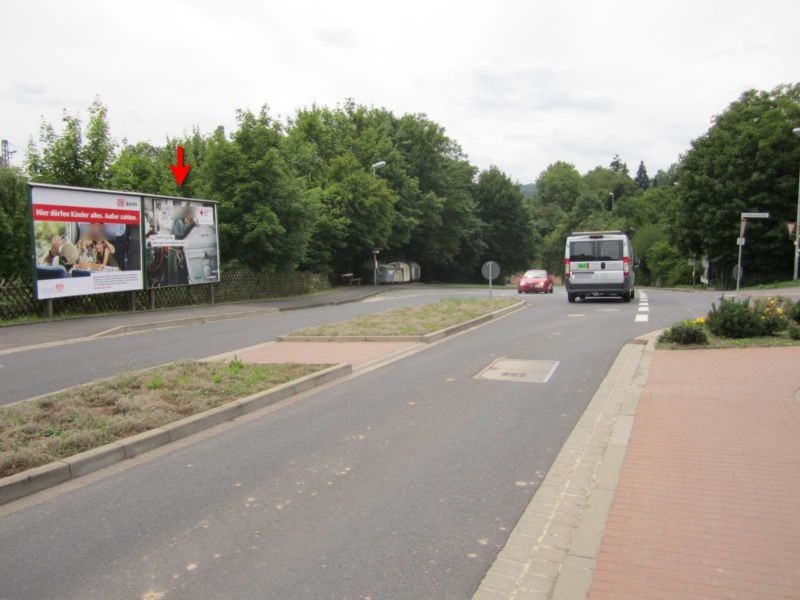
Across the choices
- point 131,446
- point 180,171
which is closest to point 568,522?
point 131,446

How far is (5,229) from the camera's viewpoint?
70.5 ft

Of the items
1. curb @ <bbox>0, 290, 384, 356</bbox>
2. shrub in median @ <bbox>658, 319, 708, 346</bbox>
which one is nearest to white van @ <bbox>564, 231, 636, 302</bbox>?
curb @ <bbox>0, 290, 384, 356</bbox>

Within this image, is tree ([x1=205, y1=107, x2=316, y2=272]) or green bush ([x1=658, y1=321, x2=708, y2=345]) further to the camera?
tree ([x1=205, y1=107, x2=316, y2=272])

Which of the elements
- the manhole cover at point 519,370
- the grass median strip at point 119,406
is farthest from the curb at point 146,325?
the manhole cover at point 519,370

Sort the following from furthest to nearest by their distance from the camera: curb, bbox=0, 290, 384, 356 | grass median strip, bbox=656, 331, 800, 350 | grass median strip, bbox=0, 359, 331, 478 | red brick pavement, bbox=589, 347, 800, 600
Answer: curb, bbox=0, 290, 384, 356
grass median strip, bbox=656, 331, 800, 350
grass median strip, bbox=0, 359, 331, 478
red brick pavement, bbox=589, 347, 800, 600

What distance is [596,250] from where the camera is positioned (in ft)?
76.3

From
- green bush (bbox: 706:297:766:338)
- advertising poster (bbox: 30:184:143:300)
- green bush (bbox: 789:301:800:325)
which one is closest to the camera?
green bush (bbox: 706:297:766:338)

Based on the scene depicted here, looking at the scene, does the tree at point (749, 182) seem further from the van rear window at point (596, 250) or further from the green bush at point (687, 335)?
the green bush at point (687, 335)

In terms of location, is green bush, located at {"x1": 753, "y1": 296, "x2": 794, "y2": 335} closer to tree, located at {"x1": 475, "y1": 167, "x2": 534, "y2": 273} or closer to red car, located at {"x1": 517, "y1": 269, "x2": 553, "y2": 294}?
red car, located at {"x1": 517, "y1": 269, "x2": 553, "y2": 294}

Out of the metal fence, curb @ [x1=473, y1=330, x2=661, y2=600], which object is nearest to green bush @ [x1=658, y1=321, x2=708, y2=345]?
curb @ [x1=473, y1=330, x2=661, y2=600]

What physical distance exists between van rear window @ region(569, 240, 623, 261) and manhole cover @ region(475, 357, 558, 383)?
13.5 m

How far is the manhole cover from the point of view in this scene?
9336 millimetres

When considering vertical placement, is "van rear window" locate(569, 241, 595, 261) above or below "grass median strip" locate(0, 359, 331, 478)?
above

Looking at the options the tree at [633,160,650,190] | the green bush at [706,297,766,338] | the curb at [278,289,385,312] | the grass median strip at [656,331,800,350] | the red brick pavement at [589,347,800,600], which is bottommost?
the curb at [278,289,385,312]
